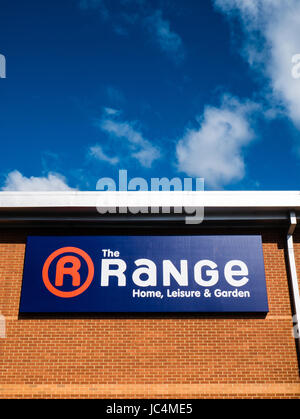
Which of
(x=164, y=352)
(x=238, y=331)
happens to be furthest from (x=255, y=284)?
(x=164, y=352)

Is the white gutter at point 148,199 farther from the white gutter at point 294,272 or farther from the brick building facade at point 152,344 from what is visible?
the white gutter at point 294,272

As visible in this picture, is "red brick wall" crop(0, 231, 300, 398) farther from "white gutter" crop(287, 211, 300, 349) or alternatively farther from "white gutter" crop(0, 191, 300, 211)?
"white gutter" crop(0, 191, 300, 211)

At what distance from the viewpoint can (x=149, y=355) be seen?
25.1ft

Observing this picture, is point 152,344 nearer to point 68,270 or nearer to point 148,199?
point 68,270

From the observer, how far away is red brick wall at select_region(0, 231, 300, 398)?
7.41m

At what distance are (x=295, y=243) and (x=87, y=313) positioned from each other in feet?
16.8

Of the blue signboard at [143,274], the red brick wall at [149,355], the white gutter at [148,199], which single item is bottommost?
the red brick wall at [149,355]

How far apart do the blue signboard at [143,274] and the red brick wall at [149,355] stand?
11.1 inches

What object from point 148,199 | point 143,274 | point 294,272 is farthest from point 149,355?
point 294,272

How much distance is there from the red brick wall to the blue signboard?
0.28 metres

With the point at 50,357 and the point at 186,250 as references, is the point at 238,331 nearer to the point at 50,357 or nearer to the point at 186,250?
the point at 186,250

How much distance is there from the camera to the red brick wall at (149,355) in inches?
292

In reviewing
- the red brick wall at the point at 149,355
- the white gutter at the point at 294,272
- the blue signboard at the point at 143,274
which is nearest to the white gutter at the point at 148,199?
the white gutter at the point at 294,272

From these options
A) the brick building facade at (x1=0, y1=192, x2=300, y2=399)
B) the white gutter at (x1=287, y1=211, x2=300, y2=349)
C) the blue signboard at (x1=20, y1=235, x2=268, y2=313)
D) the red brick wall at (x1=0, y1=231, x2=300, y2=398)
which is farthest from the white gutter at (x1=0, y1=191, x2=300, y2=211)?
the red brick wall at (x1=0, y1=231, x2=300, y2=398)
